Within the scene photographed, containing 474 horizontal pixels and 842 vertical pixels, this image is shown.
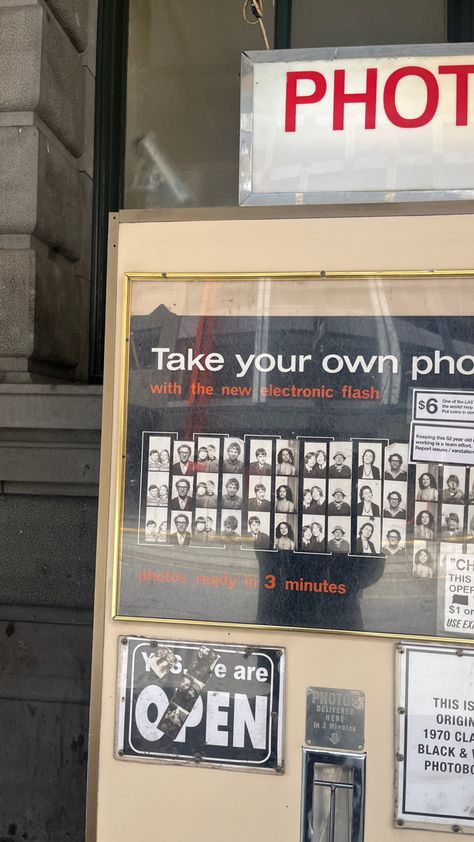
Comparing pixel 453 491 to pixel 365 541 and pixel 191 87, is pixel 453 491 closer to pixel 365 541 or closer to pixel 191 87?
pixel 365 541

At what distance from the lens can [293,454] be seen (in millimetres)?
2035

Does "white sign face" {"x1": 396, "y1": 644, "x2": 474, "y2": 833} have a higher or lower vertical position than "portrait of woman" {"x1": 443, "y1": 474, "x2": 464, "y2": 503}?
lower

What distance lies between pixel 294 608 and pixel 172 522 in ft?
1.45

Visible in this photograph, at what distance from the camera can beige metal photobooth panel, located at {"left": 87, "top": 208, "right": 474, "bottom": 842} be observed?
6.51 feet

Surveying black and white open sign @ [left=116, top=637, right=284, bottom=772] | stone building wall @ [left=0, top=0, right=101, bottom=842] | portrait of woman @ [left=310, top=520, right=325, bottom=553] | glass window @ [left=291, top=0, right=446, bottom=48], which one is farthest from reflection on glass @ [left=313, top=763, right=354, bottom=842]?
glass window @ [left=291, top=0, right=446, bottom=48]

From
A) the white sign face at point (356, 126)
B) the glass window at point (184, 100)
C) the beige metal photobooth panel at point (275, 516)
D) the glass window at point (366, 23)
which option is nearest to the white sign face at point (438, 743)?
the beige metal photobooth panel at point (275, 516)

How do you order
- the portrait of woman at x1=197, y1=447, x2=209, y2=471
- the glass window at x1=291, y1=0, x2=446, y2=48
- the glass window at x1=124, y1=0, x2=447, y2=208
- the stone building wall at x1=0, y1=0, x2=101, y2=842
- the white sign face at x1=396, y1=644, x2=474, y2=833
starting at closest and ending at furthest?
the white sign face at x1=396, y1=644, x2=474, y2=833 < the portrait of woman at x1=197, y1=447, x2=209, y2=471 < the stone building wall at x1=0, y1=0, x2=101, y2=842 < the glass window at x1=291, y1=0, x2=446, y2=48 < the glass window at x1=124, y1=0, x2=447, y2=208

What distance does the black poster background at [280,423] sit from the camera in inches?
78.5

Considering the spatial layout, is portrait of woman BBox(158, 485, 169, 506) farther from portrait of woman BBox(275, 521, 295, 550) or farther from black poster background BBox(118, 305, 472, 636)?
portrait of woman BBox(275, 521, 295, 550)

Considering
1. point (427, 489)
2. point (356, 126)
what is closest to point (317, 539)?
point (427, 489)

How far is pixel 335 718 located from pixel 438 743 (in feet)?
0.97

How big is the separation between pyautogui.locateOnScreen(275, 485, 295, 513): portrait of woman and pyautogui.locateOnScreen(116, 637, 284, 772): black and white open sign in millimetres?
422

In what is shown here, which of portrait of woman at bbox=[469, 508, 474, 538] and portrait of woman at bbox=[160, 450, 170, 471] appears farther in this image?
portrait of woman at bbox=[160, 450, 170, 471]

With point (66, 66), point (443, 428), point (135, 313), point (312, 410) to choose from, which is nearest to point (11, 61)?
point (66, 66)
